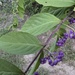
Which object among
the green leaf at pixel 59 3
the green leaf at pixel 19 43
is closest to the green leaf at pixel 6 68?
the green leaf at pixel 19 43

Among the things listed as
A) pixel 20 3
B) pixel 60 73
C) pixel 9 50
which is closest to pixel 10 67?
pixel 9 50

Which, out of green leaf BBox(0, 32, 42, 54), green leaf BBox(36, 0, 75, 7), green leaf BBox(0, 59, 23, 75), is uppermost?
green leaf BBox(36, 0, 75, 7)

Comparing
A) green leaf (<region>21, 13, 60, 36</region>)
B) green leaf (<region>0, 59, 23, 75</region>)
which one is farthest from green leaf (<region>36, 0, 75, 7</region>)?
green leaf (<region>0, 59, 23, 75</region>)

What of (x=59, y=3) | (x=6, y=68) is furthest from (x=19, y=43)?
(x=59, y=3)

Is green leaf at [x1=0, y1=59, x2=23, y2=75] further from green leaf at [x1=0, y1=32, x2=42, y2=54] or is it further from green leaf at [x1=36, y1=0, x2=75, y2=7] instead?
green leaf at [x1=36, y1=0, x2=75, y2=7]

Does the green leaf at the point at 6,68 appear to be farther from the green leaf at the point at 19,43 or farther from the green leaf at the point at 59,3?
the green leaf at the point at 59,3
